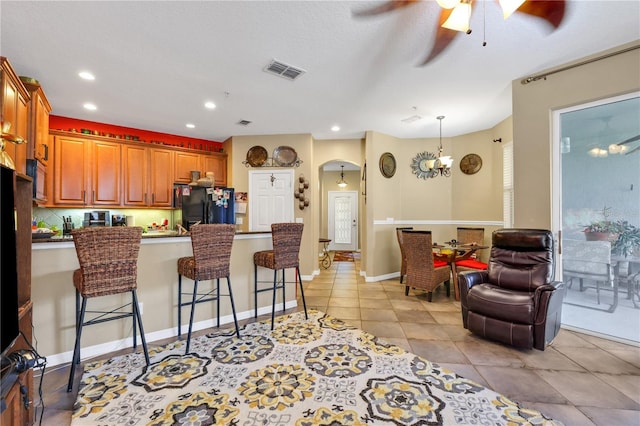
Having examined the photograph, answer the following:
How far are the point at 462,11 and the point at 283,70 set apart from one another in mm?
1721

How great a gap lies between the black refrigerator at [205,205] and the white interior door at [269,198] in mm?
515

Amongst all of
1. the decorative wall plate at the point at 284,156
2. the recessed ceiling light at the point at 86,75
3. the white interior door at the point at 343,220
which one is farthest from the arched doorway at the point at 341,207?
the recessed ceiling light at the point at 86,75

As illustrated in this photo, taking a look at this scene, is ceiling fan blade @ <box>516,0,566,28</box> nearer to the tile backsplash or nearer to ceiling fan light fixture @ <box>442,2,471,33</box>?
ceiling fan light fixture @ <box>442,2,471,33</box>

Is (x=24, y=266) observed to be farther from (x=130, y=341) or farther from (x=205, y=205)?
(x=205, y=205)

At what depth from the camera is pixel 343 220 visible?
9039 millimetres

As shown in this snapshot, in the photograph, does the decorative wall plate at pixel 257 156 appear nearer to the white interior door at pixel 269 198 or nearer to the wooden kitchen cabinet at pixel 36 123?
the white interior door at pixel 269 198

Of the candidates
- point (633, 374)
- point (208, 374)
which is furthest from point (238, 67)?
point (633, 374)

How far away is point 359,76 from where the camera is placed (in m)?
2.99

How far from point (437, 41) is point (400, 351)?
2755mm

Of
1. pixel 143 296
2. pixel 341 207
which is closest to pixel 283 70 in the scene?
pixel 143 296

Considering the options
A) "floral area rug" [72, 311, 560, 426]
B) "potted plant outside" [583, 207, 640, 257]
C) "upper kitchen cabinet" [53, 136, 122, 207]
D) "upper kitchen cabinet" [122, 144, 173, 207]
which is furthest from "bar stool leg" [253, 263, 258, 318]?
"potted plant outside" [583, 207, 640, 257]

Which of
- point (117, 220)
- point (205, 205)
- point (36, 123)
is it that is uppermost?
point (36, 123)

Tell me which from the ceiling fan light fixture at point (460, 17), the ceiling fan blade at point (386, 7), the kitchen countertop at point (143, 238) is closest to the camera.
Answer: the ceiling fan light fixture at point (460, 17)

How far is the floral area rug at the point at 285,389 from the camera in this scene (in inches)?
62.1
